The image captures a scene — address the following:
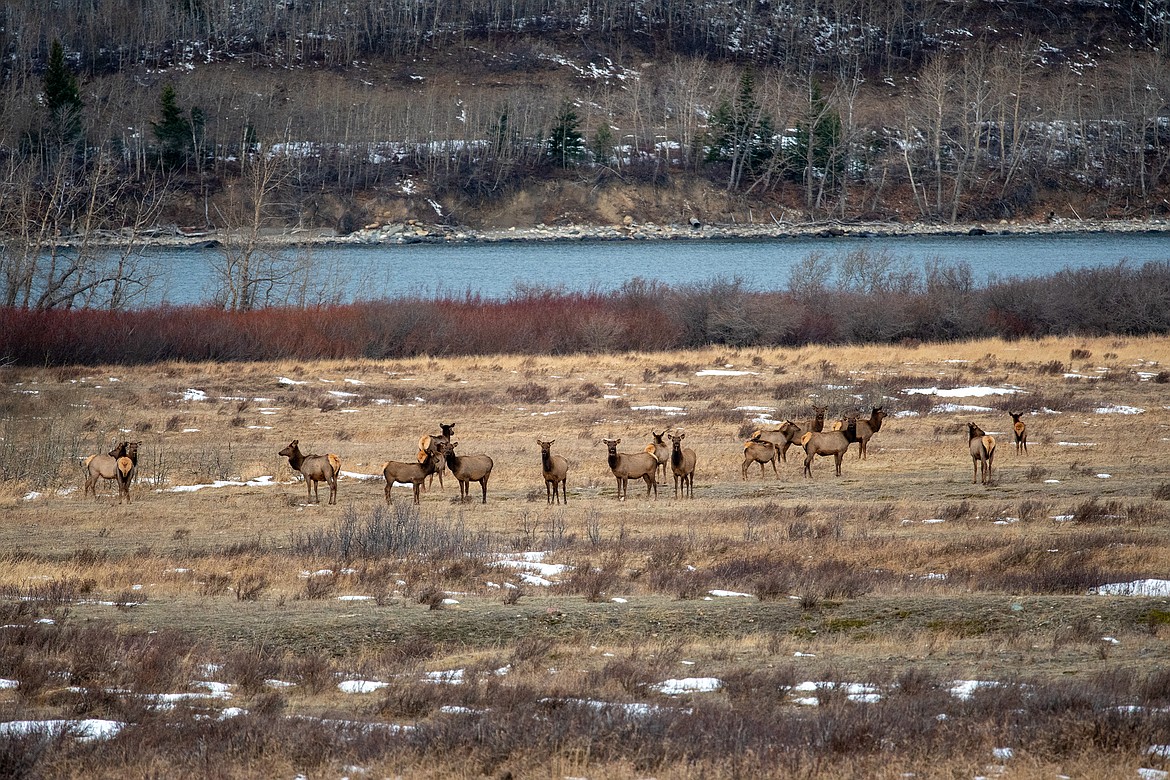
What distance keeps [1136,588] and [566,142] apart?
118m

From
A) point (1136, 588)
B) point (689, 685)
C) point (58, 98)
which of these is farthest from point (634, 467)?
point (58, 98)

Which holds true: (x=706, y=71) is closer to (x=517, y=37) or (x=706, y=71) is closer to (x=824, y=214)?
(x=517, y=37)

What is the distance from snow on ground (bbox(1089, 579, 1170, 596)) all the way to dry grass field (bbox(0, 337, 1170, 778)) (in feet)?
0.54

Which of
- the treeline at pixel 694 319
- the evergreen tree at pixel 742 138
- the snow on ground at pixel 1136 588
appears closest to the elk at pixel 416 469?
the snow on ground at pixel 1136 588

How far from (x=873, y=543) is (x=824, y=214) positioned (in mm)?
114110

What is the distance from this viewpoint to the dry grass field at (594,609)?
6.95 m

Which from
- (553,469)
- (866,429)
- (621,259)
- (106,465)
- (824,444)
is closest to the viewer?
(553,469)

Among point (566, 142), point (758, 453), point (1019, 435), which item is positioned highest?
point (566, 142)

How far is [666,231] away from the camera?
121 m

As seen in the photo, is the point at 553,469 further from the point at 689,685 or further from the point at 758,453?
the point at 689,685

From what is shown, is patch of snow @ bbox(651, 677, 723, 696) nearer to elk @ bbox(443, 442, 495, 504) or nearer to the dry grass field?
the dry grass field

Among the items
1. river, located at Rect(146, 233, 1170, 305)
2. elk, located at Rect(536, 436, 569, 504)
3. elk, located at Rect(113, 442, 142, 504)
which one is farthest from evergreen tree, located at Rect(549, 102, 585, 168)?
elk, located at Rect(536, 436, 569, 504)

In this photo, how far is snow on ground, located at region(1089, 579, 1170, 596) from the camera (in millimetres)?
11516

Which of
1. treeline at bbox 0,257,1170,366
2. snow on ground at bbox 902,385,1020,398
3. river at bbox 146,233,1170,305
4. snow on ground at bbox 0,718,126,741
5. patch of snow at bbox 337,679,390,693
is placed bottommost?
patch of snow at bbox 337,679,390,693
